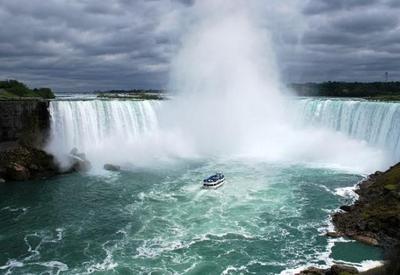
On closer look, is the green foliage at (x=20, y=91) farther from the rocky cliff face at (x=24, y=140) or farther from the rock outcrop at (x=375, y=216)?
the rock outcrop at (x=375, y=216)

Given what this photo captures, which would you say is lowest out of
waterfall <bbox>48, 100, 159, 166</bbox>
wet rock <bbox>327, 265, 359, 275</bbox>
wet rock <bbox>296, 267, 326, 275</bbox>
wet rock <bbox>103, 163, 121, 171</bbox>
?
wet rock <bbox>296, 267, 326, 275</bbox>

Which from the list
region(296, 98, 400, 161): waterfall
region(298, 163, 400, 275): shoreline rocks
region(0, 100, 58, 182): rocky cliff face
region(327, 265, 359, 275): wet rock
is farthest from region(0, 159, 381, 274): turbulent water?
region(296, 98, 400, 161): waterfall

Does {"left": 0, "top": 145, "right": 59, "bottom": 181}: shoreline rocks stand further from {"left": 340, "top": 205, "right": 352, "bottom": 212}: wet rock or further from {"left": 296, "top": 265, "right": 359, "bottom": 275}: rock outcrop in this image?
{"left": 296, "top": 265, "right": 359, "bottom": 275}: rock outcrop

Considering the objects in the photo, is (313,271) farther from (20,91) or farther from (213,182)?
(20,91)

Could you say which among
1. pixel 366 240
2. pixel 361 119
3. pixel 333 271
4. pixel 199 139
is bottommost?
pixel 366 240

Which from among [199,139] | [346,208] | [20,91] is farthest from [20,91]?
[346,208]

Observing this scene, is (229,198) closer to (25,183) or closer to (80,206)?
(80,206)
